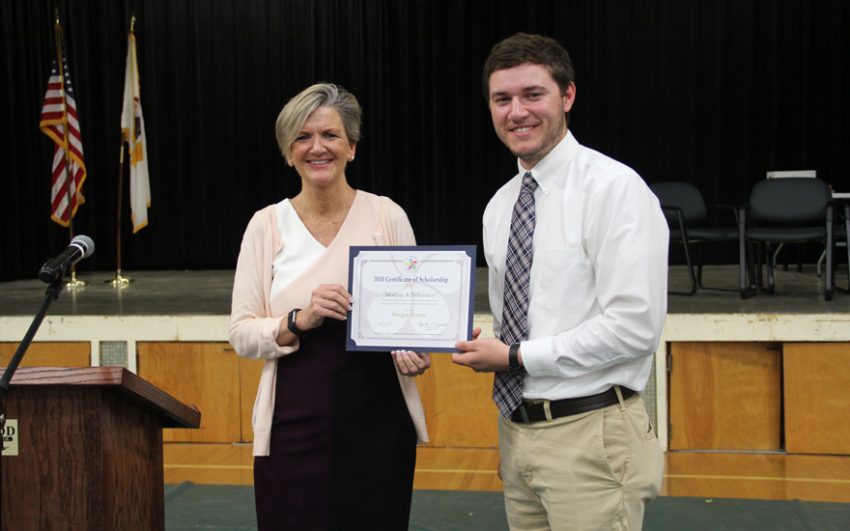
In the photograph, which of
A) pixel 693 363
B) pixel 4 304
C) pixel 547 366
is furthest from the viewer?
pixel 4 304

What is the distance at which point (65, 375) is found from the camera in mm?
1835

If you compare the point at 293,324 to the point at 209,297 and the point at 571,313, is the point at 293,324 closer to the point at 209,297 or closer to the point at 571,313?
the point at 571,313

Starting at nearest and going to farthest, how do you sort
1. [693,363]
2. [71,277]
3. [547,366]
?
[547,366] < [693,363] < [71,277]

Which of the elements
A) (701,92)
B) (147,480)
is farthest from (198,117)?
(147,480)

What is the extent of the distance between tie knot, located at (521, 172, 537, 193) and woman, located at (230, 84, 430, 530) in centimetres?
44

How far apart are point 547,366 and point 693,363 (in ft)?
10.2

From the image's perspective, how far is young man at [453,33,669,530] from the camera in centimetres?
177

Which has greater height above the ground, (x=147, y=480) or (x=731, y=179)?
(x=731, y=179)

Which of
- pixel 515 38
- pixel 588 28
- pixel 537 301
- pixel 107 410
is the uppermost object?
pixel 588 28

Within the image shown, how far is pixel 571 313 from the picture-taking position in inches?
72.2

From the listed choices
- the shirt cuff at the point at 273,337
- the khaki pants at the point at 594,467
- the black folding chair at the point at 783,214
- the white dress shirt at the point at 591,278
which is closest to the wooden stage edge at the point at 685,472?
the black folding chair at the point at 783,214

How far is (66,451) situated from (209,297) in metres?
4.63

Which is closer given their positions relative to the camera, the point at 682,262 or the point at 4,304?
the point at 4,304

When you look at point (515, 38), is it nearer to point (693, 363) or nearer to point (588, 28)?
point (693, 363)
